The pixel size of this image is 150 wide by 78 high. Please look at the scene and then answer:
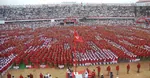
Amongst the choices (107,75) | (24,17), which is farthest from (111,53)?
(24,17)

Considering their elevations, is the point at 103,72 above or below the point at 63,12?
below

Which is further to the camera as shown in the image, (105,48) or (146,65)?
(105,48)

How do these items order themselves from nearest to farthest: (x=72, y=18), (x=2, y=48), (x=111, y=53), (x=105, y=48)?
(x=111, y=53), (x=105, y=48), (x=2, y=48), (x=72, y=18)

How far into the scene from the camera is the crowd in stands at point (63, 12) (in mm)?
49656

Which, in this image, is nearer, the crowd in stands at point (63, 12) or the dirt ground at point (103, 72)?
the dirt ground at point (103, 72)

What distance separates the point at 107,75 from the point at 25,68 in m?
6.05

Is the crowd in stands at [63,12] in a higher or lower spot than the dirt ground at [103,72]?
higher

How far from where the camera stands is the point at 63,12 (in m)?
53.2

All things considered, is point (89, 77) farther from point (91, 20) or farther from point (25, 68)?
point (91, 20)

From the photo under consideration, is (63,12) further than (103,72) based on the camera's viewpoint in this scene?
Yes

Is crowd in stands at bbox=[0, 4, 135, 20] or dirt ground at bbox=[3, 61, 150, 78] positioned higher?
crowd in stands at bbox=[0, 4, 135, 20]

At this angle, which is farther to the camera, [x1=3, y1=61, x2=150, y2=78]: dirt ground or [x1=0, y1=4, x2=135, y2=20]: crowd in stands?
[x1=0, y1=4, x2=135, y2=20]: crowd in stands

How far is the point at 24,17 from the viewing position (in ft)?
160

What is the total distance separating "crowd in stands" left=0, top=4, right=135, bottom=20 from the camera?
49.7 meters
